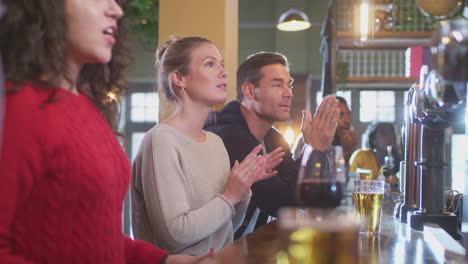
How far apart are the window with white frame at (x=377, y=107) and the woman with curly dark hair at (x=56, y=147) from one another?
7491 millimetres

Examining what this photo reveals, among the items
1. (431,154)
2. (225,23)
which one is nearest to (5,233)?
(431,154)

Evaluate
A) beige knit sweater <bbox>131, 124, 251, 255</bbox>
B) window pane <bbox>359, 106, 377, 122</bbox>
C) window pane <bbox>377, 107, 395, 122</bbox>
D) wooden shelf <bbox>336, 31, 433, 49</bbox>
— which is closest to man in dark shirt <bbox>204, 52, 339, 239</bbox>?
beige knit sweater <bbox>131, 124, 251, 255</bbox>

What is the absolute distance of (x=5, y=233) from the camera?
2.57 ft

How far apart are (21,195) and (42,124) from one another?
120mm

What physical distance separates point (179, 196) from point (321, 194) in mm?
561

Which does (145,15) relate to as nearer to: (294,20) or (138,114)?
(294,20)

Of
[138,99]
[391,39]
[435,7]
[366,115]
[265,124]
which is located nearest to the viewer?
[265,124]

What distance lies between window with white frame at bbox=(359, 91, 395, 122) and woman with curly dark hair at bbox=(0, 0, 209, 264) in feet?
24.6

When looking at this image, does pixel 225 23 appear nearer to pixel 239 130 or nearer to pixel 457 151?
pixel 239 130

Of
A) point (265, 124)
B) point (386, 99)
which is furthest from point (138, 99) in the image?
point (265, 124)

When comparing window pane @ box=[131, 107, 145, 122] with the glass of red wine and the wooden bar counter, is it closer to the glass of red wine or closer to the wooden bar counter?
the wooden bar counter

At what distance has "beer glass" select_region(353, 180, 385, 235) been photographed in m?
1.29

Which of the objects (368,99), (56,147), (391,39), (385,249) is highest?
(391,39)

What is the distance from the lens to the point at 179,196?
1.33 meters
